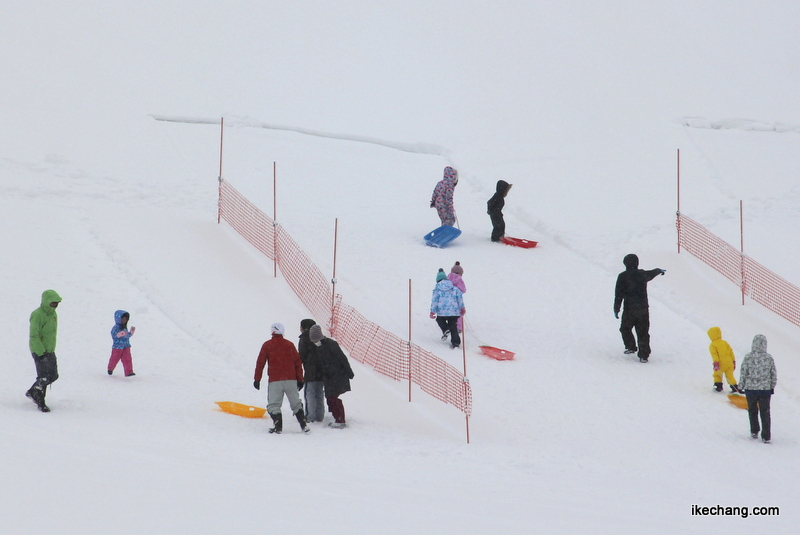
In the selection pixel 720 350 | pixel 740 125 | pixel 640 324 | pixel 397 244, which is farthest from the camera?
pixel 740 125

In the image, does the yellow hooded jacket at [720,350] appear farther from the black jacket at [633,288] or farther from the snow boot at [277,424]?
the snow boot at [277,424]

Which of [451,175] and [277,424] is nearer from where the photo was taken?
[277,424]

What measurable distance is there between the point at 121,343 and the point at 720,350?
8015mm

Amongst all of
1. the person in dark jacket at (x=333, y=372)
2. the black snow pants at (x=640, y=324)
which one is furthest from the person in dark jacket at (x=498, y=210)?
the person in dark jacket at (x=333, y=372)

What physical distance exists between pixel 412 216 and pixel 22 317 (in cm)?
965

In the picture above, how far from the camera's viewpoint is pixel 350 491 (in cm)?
883

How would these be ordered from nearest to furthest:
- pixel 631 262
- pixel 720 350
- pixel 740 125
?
pixel 720 350
pixel 631 262
pixel 740 125

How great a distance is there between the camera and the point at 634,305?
1447 centimetres

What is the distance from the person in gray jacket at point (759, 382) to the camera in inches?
451

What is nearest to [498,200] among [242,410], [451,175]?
[451,175]

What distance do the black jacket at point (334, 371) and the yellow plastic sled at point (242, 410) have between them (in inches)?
34.8

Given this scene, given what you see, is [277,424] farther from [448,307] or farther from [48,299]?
[448,307]

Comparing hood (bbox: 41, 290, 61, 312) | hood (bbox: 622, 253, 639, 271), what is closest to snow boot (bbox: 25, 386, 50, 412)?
hood (bbox: 41, 290, 61, 312)

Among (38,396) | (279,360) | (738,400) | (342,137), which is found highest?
(342,137)
